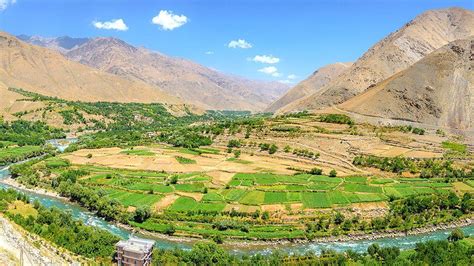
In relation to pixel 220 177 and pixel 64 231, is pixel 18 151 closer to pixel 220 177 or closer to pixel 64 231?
pixel 220 177

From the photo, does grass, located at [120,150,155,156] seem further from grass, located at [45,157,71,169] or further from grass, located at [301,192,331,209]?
grass, located at [301,192,331,209]

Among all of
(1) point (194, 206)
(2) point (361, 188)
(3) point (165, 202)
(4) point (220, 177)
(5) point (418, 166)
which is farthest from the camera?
(5) point (418, 166)

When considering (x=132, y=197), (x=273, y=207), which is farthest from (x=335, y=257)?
(x=132, y=197)

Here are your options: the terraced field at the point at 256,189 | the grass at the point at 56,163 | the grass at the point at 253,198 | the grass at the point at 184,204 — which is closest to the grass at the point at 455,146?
the terraced field at the point at 256,189

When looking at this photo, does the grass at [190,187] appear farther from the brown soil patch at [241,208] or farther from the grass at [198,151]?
the grass at [198,151]

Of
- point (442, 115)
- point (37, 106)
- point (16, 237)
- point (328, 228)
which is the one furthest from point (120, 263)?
point (37, 106)

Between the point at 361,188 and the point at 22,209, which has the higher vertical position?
the point at 361,188

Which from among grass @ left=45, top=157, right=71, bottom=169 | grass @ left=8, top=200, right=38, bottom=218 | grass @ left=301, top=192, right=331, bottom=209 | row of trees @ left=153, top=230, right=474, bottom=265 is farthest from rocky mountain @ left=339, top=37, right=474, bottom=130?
grass @ left=8, top=200, right=38, bottom=218

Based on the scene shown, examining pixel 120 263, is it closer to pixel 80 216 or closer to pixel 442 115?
pixel 80 216
